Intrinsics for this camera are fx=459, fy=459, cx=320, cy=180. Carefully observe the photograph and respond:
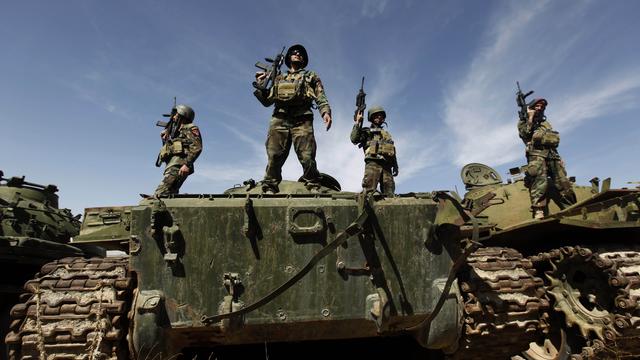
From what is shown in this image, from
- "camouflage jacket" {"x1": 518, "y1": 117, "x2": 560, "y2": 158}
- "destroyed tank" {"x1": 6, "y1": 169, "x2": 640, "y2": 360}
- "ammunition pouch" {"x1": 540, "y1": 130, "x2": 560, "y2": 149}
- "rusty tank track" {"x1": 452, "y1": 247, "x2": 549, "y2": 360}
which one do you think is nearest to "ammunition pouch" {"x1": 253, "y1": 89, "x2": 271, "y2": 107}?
"destroyed tank" {"x1": 6, "y1": 169, "x2": 640, "y2": 360}

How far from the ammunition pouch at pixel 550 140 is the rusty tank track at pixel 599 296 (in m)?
4.01

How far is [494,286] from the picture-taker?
464 centimetres

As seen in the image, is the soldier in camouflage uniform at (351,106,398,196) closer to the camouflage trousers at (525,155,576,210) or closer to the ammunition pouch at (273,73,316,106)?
the ammunition pouch at (273,73,316,106)

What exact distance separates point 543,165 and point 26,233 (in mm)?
10433

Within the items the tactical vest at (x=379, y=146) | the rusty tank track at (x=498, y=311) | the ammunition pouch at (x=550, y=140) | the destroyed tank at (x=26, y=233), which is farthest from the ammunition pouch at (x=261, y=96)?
the ammunition pouch at (x=550, y=140)

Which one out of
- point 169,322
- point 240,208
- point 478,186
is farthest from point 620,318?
point 478,186

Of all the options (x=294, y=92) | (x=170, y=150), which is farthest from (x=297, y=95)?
(x=170, y=150)

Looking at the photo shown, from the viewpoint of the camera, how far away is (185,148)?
26.0 ft

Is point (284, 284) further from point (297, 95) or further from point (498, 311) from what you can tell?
point (297, 95)

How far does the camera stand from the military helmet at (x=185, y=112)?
858 cm

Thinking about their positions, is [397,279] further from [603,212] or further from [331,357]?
[603,212]

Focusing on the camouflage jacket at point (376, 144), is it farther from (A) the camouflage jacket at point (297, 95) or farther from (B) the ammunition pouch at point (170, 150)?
(B) the ammunition pouch at point (170, 150)

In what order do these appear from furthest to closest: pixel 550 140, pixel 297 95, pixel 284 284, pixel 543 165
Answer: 1. pixel 550 140
2. pixel 543 165
3. pixel 297 95
4. pixel 284 284

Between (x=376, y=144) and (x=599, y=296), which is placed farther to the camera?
(x=376, y=144)
